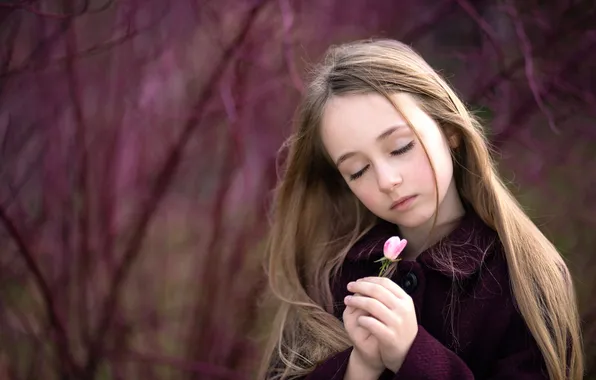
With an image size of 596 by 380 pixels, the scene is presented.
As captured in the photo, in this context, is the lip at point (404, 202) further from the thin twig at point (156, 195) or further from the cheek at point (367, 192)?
the thin twig at point (156, 195)

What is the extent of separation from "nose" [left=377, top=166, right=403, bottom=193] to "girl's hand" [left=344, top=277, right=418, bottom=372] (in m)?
0.22

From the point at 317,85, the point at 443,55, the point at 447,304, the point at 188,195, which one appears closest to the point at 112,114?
the point at 188,195

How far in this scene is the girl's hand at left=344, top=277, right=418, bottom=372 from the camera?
1514 millimetres

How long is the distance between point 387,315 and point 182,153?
116 centimetres

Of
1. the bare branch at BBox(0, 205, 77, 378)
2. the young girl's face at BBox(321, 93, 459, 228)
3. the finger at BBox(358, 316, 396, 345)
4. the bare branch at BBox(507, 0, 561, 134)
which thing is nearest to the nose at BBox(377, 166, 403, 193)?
the young girl's face at BBox(321, 93, 459, 228)

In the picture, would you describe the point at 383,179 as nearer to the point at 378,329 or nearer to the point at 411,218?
the point at 411,218

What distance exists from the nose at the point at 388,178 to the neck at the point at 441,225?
196mm

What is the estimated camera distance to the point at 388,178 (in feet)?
5.27

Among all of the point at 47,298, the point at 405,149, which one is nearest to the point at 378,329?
the point at 405,149

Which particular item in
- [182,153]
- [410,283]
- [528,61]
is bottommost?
[410,283]

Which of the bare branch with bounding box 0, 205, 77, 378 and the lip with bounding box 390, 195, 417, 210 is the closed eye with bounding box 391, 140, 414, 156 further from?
the bare branch with bounding box 0, 205, 77, 378

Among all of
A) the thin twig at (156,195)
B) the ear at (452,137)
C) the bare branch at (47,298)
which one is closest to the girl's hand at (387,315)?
the ear at (452,137)

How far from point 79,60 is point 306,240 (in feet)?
3.35

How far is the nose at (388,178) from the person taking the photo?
161 cm
